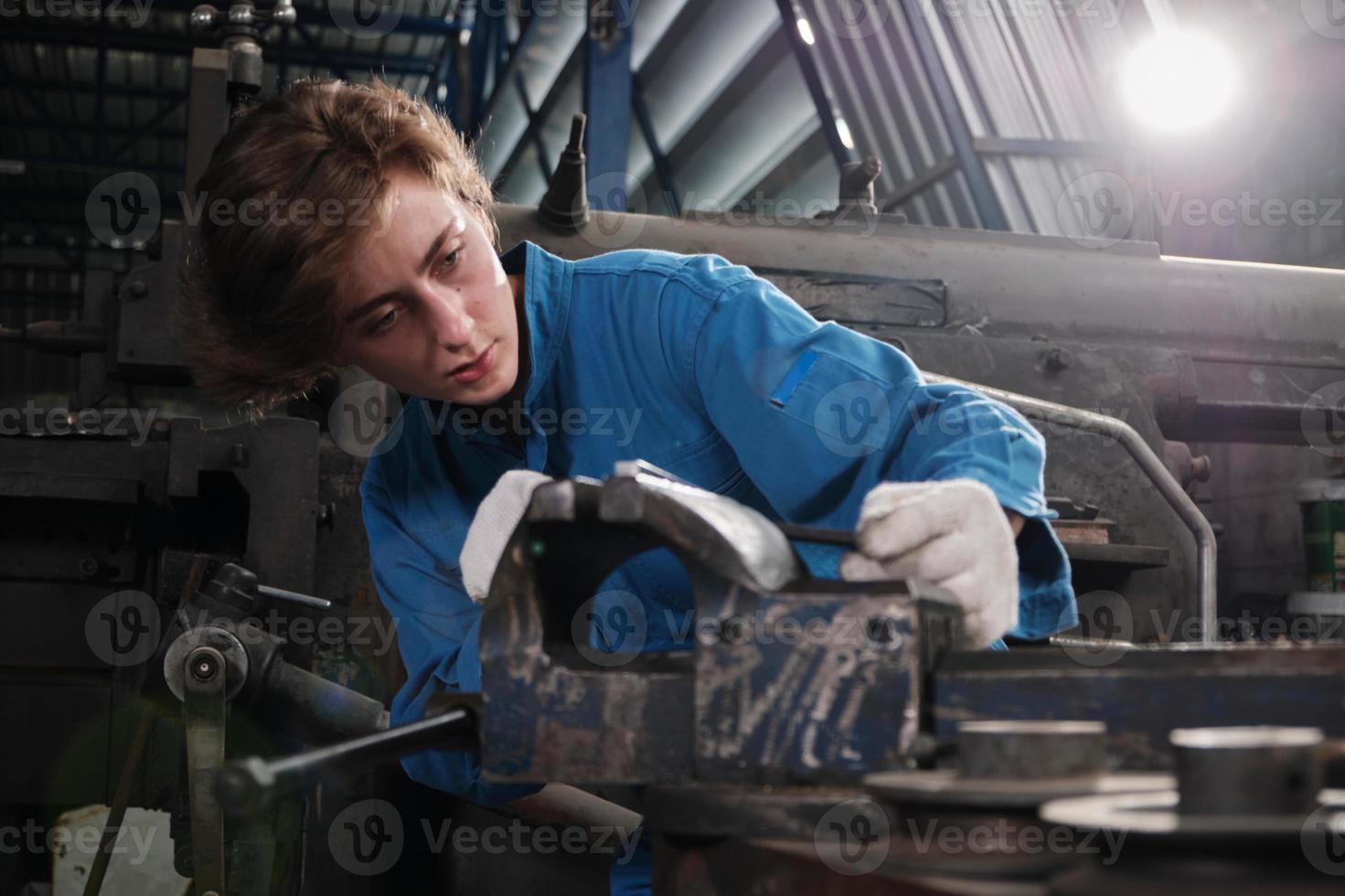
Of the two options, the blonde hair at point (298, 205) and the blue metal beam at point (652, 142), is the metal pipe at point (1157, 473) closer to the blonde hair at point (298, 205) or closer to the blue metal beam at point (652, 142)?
the blonde hair at point (298, 205)

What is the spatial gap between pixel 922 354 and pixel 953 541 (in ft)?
4.55

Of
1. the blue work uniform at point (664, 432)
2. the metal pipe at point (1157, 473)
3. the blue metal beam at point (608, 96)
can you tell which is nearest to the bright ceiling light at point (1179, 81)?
the metal pipe at point (1157, 473)

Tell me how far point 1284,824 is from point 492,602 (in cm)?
44

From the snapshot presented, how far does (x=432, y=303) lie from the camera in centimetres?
111

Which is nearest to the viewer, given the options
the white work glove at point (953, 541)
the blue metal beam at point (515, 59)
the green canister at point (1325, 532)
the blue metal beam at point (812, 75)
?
the white work glove at point (953, 541)

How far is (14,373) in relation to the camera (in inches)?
453

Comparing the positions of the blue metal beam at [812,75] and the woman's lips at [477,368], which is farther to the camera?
the blue metal beam at [812,75]

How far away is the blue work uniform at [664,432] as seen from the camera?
3.46 ft

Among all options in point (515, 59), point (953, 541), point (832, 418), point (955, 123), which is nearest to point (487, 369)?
point (832, 418)

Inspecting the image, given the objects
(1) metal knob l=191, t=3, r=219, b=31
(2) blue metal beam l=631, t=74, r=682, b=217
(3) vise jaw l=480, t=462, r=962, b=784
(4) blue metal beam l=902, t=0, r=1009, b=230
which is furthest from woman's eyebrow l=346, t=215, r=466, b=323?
(2) blue metal beam l=631, t=74, r=682, b=217

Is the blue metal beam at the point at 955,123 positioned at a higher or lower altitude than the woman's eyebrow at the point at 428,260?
higher

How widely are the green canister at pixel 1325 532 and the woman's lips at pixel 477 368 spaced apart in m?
1.86

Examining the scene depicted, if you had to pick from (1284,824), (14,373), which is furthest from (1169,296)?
(14,373)

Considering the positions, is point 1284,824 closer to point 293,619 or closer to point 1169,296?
point 293,619
